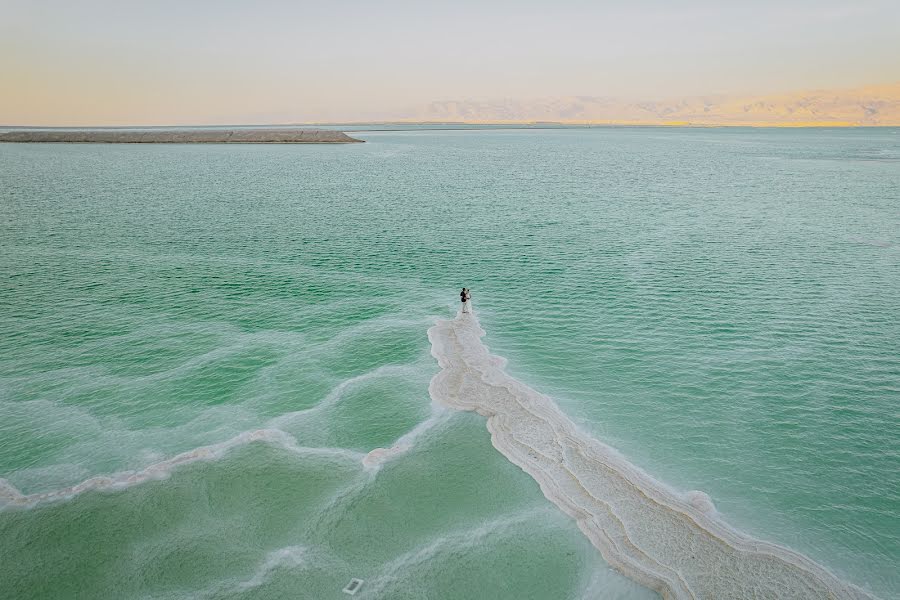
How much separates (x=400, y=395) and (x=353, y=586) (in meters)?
13.9

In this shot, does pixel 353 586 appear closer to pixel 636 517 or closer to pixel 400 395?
pixel 636 517

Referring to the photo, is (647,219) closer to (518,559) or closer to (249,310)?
(249,310)

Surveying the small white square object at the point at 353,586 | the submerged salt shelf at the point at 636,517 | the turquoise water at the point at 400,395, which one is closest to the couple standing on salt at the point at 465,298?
the turquoise water at the point at 400,395

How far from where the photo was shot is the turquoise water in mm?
20297

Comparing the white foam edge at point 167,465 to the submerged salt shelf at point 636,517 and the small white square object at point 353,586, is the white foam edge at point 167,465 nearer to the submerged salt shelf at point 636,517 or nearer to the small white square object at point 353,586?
the small white square object at point 353,586

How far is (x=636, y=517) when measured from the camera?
2173cm

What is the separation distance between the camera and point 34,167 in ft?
489

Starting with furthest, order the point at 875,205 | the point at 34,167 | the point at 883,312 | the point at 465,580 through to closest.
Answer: the point at 34,167 < the point at 875,205 < the point at 883,312 < the point at 465,580

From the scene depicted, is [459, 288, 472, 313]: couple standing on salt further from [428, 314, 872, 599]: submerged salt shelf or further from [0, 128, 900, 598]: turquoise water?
[428, 314, 872, 599]: submerged salt shelf

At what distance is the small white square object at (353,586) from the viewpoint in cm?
1848

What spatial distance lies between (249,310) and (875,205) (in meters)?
96.8

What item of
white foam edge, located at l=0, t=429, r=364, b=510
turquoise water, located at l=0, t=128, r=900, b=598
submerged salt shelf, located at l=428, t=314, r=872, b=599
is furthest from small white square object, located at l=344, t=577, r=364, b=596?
submerged salt shelf, located at l=428, t=314, r=872, b=599

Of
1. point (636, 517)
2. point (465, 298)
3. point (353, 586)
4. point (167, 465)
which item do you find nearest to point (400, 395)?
point (167, 465)

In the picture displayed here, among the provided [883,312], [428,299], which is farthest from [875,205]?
[428,299]
